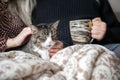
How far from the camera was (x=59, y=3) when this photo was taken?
4.02 ft

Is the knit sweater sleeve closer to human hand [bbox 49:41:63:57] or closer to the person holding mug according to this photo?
the person holding mug

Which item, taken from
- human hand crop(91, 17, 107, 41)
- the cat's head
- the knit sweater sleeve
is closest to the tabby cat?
the cat's head

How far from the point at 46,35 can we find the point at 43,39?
0.07 feet

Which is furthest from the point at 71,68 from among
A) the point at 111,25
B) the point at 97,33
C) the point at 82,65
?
the point at 111,25

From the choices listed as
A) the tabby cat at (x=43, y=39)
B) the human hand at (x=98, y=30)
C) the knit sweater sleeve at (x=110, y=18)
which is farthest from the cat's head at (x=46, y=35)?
the knit sweater sleeve at (x=110, y=18)

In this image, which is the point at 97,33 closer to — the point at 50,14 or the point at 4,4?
the point at 50,14

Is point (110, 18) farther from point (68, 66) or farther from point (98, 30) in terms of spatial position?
point (68, 66)

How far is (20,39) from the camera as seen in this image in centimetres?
113

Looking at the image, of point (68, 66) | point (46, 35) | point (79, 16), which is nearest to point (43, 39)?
point (46, 35)

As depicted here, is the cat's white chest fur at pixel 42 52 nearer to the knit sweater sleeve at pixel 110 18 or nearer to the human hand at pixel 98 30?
the human hand at pixel 98 30

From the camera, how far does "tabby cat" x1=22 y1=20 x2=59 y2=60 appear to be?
109 cm

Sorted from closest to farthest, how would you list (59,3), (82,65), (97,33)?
(82,65)
(97,33)
(59,3)

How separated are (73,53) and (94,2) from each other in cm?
46

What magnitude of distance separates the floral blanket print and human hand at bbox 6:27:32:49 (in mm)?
235
